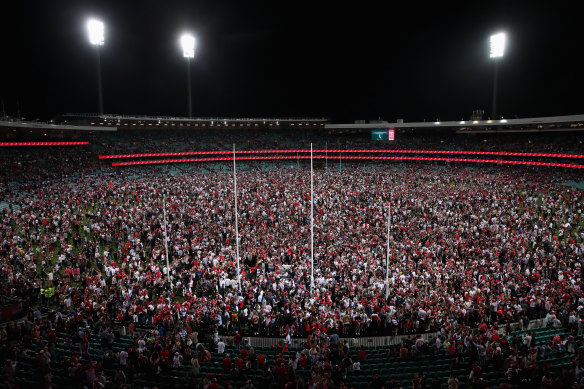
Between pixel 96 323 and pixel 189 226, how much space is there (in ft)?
37.9

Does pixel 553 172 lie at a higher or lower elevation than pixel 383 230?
higher

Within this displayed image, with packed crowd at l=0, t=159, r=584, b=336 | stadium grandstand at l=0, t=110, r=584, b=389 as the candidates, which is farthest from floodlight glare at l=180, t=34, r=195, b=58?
packed crowd at l=0, t=159, r=584, b=336

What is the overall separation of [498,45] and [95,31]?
186 ft

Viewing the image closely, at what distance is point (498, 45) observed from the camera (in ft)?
171

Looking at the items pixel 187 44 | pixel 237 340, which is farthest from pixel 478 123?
pixel 237 340

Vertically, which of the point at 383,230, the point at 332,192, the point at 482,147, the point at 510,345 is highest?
the point at 482,147

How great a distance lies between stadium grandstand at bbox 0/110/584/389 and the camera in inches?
399

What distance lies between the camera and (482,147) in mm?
58438

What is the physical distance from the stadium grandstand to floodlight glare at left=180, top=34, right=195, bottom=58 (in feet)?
87.0

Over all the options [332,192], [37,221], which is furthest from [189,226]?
[332,192]

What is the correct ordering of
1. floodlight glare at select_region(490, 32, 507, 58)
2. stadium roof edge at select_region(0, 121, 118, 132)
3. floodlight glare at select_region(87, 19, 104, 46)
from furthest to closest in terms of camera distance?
floodlight glare at select_region(490, 32, 507, 58), floodlight glare at select_region(87, 19, 104, 46), stadium roof edge at select_region(0, 121, 118, 132)

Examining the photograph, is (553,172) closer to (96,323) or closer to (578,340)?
(578,340)

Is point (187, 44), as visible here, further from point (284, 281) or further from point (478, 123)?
point (284, 281)

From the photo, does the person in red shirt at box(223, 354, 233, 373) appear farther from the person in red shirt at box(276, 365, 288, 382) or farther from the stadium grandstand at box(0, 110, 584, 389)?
the person in red shirt at box(276, 365, 288, 382)
